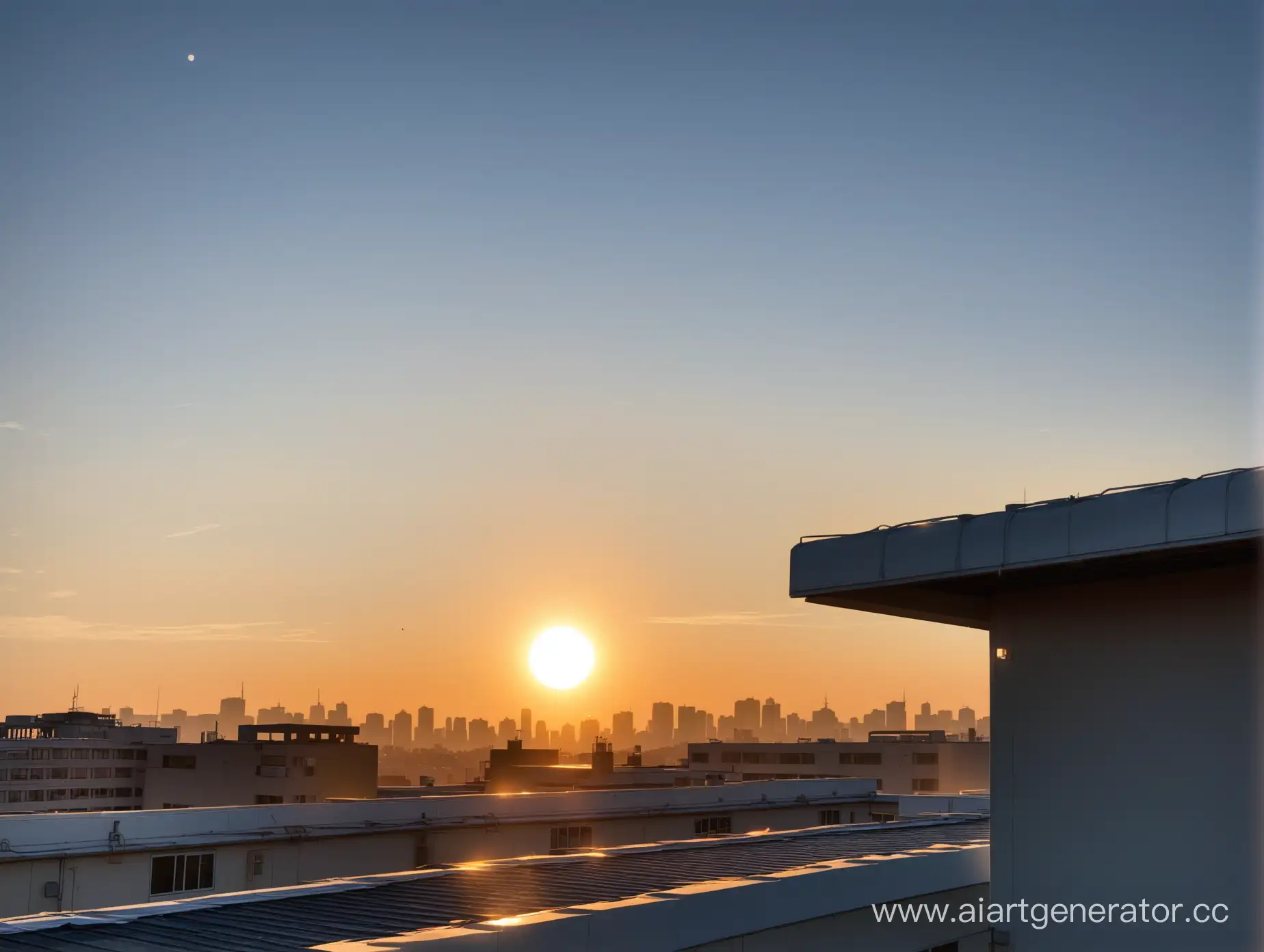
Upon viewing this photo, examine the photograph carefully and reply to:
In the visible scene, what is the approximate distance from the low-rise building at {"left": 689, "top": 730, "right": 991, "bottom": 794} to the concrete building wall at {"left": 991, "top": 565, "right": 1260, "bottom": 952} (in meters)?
86.6

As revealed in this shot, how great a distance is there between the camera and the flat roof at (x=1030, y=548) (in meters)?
13.4

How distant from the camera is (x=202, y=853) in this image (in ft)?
95.0

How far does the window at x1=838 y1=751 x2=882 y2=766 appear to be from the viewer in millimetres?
111875

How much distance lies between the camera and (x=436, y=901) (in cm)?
1558

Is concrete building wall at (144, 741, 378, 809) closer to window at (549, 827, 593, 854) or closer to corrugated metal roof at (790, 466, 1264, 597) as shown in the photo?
window at (549, 827, 593, 854)

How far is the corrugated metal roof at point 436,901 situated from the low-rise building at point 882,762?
80.7 meters

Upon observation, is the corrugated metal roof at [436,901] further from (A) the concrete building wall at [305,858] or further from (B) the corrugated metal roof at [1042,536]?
(A) the concrete building wall at [305,858]

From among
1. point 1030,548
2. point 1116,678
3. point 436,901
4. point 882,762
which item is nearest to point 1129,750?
point 1116,678

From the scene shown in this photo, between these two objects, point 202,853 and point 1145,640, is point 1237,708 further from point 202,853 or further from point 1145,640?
point 202,853

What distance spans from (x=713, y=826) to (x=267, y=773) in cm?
4870

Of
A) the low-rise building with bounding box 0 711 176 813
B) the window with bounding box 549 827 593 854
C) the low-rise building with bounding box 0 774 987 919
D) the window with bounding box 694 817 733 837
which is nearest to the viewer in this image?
the low-rise building with bounding box 0 774 987 919

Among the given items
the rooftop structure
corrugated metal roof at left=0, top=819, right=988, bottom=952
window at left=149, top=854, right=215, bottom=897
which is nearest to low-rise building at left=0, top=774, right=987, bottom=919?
window at left=149, top=854, right=215, bottom=897

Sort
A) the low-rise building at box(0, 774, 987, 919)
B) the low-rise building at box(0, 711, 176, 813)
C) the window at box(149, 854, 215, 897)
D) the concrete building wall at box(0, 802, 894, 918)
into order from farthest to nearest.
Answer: the low-rise building at box(0, 711, 176, 813)
the window at box(149, 854, 215, 897)
the low-rise building at box(0, 774, 987, 919)
the concrete building wall at box(0, 802, 894, 918)

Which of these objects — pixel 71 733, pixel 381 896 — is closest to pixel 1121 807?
pixel 381 896
